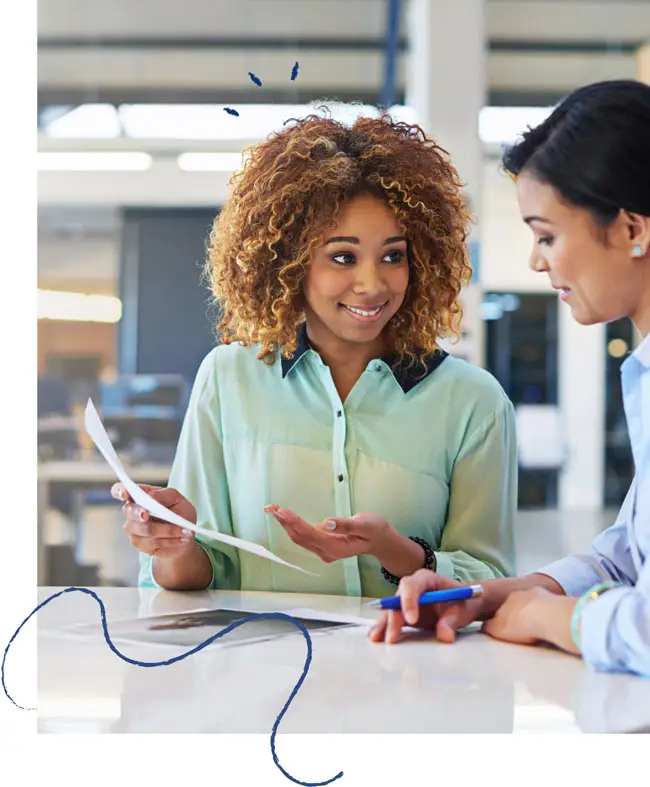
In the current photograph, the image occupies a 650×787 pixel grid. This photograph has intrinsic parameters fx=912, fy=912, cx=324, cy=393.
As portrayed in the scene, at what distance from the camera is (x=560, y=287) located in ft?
3.58

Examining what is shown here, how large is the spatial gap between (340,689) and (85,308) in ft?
10.3

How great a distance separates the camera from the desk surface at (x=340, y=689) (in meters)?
0.87

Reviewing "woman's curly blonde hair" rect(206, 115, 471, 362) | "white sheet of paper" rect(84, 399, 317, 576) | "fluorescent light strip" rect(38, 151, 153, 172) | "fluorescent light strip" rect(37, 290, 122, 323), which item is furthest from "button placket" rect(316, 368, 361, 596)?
"fluorescent light strip" rect(37, 290, 122, 323)

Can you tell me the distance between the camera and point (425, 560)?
49.3 inches

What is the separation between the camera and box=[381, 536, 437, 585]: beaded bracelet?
125 cm

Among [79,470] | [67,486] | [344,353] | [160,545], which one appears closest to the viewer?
[160,545]

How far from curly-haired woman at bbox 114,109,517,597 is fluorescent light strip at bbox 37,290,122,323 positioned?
1235 millimetres

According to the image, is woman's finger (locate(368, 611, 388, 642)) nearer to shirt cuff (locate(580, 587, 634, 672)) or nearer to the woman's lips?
shirt cuff (locate(580, 587, 634, 672))

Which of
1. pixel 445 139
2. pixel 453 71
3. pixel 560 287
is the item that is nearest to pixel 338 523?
pixel 560 287

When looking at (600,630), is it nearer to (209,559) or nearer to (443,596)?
(443,596)

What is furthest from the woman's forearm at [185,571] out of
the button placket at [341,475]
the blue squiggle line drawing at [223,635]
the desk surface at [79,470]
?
the desk surface at [79,470]

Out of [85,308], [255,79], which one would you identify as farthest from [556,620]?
[85,308]

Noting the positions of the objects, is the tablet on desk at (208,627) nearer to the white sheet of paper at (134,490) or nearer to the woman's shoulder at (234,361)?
the white sheet of paper at (134,490)

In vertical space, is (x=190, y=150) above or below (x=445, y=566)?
above
